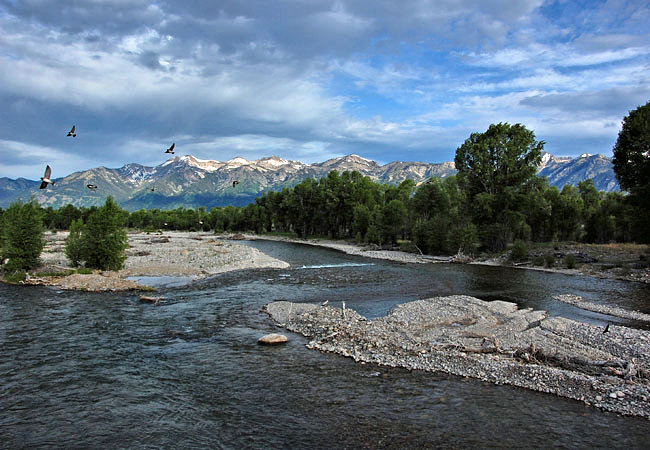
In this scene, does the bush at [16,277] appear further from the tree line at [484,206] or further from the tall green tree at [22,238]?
the tree line at [484,206]

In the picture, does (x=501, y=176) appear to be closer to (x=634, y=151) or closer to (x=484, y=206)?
(x=484, y=206)

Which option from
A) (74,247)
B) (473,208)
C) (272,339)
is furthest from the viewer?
(473,208)

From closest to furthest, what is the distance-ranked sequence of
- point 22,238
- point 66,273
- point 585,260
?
point 66,273 → point 22,238 → point 585,260

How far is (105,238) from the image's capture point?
136 ft

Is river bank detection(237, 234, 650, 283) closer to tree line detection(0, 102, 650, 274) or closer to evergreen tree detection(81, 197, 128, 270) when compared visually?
tree line detection(0, 102, 650, 274)

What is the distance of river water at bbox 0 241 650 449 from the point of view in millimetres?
11938

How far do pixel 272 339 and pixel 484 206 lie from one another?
5714 cm

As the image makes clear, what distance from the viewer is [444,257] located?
229 feet

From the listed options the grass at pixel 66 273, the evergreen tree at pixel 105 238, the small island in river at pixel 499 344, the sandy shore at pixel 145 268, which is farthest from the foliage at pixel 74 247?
the small island in river at pixel 499 344

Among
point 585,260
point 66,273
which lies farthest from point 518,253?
point 66,273

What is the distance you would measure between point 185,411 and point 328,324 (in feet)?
37.8

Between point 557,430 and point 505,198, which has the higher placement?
point 505,198

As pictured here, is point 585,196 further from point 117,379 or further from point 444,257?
point 117,379

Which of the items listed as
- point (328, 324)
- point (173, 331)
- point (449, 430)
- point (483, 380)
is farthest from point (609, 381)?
point (173, 331)
